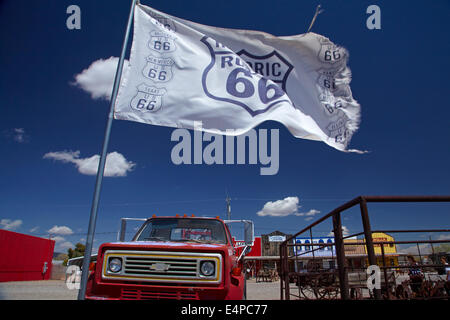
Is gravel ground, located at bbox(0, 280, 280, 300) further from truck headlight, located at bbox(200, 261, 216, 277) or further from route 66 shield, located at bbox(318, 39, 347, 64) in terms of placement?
route 66 shield, located at bbox(318, 39, 347, 64)

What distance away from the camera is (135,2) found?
184 inches

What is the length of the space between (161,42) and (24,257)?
2143 cm

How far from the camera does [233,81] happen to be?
16.2 ft

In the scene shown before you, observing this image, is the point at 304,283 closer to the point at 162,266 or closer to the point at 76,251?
the point at 162,266

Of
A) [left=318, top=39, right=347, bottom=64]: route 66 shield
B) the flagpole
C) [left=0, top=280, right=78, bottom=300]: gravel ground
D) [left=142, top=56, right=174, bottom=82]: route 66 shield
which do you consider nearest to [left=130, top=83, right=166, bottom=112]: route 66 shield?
[left=142, top=56, right=174, bottom=82]: route 66 shield

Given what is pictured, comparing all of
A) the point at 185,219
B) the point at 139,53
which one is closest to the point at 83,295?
the point at 185,219

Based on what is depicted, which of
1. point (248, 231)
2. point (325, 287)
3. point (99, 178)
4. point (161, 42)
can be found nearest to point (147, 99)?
point (161, 42)

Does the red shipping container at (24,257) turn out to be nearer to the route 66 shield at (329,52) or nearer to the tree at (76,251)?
the tree at (76,251)

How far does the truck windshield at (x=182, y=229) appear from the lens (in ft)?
15.2

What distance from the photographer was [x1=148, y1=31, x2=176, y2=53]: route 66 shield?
4.72 m

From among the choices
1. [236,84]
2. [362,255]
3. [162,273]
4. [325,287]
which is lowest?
[325,287]

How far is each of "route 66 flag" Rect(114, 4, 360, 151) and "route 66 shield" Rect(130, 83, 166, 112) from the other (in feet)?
0.05
